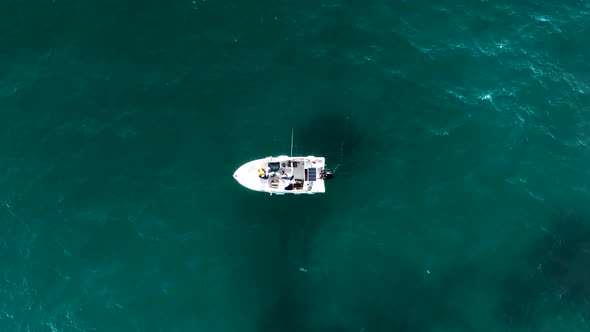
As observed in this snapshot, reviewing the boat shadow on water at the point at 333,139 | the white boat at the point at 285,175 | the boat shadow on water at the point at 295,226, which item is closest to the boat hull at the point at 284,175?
the white boat at the point at 285,175

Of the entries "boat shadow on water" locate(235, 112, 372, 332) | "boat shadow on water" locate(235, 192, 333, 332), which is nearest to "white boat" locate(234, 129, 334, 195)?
"boat shadow on water" locate(235, 112, 372, 332)

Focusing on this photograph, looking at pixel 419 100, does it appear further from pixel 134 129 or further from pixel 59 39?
pixel 59 39

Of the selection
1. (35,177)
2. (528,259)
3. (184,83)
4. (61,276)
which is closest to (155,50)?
(184,83)

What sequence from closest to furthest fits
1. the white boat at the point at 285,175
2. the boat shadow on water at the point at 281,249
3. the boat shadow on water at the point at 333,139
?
1. the boat shadow on water at the point at 281,249
2. the white boat at the point at 285,175
3. the boat shadow on water at the point at 333,139

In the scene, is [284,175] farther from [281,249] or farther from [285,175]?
[281,249]

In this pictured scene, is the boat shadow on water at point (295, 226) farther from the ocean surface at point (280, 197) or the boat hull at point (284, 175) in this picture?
the boat hull at point (284, 175)

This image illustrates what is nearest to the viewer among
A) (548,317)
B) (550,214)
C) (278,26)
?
(548,317)

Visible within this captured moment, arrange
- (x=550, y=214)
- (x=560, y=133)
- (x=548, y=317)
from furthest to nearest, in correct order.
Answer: (x=560, y=133)
(x=550, y=214)
(x=548, y=317)
